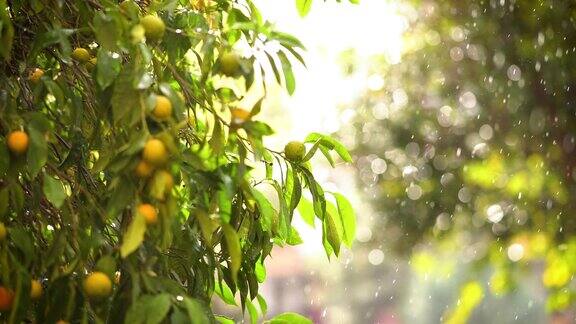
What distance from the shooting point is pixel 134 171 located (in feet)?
2.21

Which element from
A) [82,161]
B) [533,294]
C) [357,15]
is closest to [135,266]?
[82,161]

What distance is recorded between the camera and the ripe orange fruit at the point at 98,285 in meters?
0.69

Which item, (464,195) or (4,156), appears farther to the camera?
(464,195)

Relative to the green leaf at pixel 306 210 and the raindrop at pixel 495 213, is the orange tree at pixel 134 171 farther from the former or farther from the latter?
the raindrop at pixel 495 213

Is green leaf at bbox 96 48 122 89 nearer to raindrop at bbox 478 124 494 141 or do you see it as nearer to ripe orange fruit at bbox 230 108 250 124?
ripe orange fruit at bbox 230 108 250 124

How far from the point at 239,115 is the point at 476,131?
290 centimetres

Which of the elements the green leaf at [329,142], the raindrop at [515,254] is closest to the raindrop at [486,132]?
the raindrop at [515,254]

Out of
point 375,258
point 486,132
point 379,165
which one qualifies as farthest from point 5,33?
point 375,258

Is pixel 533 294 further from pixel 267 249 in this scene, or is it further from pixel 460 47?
pixel 267 249

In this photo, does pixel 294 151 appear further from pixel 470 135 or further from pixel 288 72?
pixel 470 135

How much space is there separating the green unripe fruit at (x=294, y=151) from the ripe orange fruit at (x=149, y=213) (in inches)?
8.4

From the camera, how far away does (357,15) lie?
6.38 metres

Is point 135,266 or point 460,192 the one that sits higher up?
point 460,192

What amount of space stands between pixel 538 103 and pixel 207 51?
2542mm
